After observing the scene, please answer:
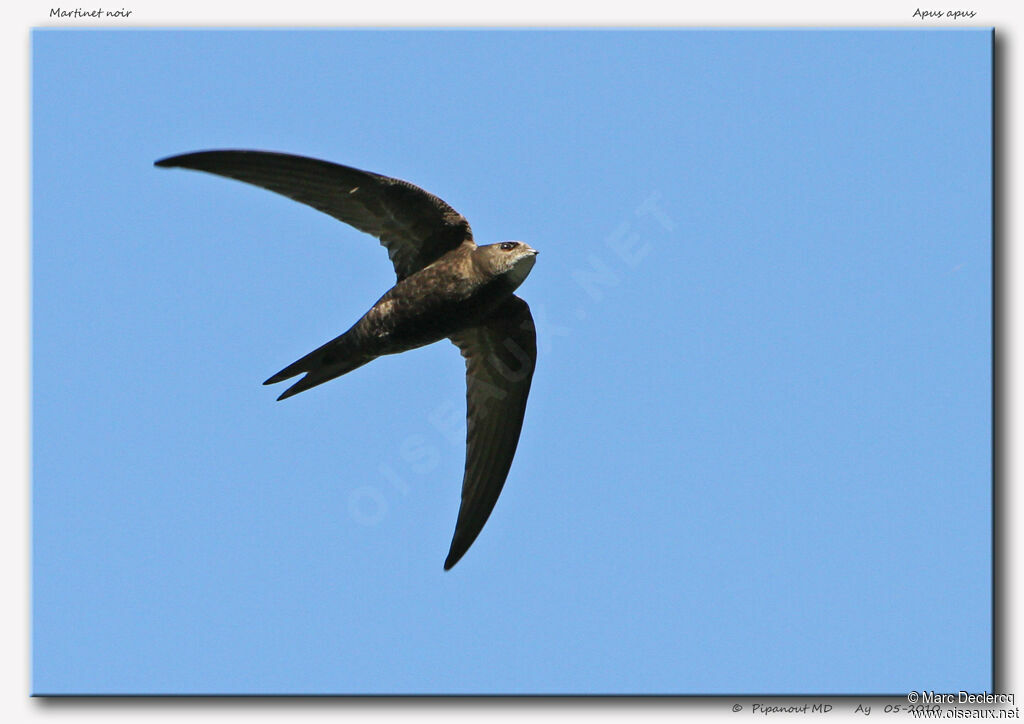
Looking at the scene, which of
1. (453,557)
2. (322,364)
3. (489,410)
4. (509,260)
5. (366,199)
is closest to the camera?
(509,260)

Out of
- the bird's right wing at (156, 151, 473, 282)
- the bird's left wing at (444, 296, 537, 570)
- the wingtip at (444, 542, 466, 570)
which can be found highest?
the bird's right wing at (156, 151, 473, 282)

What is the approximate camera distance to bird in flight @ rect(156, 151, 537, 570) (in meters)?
6.58

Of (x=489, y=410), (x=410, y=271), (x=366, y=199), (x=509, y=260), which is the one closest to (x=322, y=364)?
(x=410, y=271)

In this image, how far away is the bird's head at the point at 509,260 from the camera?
650cm

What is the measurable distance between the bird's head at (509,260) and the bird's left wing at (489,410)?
2.53 feet

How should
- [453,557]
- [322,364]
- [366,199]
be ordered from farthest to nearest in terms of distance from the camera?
[453,557] → [322,364] → [366,199]

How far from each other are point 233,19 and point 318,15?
1.45 ft

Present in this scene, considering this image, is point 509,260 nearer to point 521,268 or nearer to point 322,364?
point 521,268

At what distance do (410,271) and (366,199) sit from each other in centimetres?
48

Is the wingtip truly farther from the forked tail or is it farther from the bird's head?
the bird's head

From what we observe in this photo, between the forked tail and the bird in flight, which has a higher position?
the bird in flight

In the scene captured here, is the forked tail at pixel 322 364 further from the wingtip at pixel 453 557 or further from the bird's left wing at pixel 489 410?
the wingtip at pixel 453 557

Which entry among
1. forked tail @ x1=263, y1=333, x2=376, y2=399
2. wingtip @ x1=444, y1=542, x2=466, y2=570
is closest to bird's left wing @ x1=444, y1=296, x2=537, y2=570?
wingtip @ x1=444, y1=542, x2=466, y2=570

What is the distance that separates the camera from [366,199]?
22.3 feet
